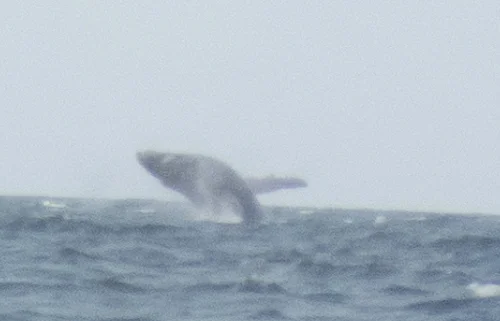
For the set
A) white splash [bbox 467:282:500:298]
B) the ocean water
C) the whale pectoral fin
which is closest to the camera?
the ocean water

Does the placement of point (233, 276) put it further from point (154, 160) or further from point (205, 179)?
point (154, 160)

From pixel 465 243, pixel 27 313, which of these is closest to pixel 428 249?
pixel 465 243

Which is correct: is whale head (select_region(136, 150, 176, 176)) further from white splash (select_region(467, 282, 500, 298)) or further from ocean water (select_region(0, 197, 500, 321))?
white splash (select_region(467, 282, 500, 298))

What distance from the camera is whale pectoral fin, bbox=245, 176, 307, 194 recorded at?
34.8m

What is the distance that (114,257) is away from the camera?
17484mm

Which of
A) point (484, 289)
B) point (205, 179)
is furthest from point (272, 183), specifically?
point (484, 289)

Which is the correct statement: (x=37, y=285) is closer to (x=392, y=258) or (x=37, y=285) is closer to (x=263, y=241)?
(x=392, y=258)

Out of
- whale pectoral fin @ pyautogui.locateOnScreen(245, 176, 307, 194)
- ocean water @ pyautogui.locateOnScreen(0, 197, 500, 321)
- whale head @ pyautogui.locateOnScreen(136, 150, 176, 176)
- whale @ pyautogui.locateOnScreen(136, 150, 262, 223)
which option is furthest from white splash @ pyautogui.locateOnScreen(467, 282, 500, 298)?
whale pectoral fin @ pyautogui.locateOnScreen(245, 176, 307, 194)

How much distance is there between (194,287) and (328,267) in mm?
3790

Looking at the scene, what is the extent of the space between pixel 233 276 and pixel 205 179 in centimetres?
1581

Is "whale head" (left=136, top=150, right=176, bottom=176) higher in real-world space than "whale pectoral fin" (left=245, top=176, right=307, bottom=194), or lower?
higher

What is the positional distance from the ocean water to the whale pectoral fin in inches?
373

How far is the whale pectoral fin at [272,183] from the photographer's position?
34.8 metres

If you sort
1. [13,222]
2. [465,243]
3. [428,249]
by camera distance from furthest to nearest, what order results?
Result: [13,222], [465,243], [428,249]
